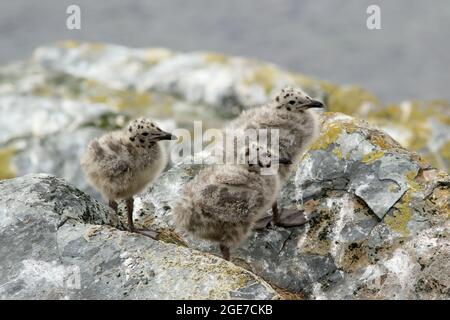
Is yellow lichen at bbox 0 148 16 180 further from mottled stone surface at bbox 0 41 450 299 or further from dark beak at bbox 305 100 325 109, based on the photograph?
dark beak at bbox 305 100 325 109

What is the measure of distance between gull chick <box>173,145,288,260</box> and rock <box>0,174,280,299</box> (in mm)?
1051

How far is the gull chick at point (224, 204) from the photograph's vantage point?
7.43 m

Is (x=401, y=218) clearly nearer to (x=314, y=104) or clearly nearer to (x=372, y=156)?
(x=372, y=156)

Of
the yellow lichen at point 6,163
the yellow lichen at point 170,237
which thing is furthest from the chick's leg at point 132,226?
the yellow lichen at point 6,163

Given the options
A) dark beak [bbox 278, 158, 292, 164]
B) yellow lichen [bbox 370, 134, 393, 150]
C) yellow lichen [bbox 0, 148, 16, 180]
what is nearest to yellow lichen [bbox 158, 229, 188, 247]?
dark beak [bbox 278, 158, 292, 164]

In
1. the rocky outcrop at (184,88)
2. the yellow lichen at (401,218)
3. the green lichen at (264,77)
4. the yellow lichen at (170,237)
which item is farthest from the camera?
the green lichen at (264,77)

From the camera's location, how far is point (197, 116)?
113 ft

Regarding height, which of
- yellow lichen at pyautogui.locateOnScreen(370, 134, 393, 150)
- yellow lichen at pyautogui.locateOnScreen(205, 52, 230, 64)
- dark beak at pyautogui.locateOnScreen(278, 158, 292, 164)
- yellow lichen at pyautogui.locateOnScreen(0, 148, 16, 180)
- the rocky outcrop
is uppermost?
yellow lichen at pyautogui.locateOnScreen(205, 52, 230, 64)

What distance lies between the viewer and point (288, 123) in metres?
9.16

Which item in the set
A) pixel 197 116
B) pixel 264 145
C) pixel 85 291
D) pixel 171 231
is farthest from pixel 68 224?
pixel 197 116

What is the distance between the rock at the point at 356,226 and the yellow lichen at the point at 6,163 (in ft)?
59.0

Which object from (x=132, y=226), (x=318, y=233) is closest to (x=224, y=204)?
(x=318, y=233)

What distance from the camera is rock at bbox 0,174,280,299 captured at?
19.2 ft

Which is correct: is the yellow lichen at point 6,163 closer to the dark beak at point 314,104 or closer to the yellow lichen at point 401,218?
the dark beak at point 314,104
